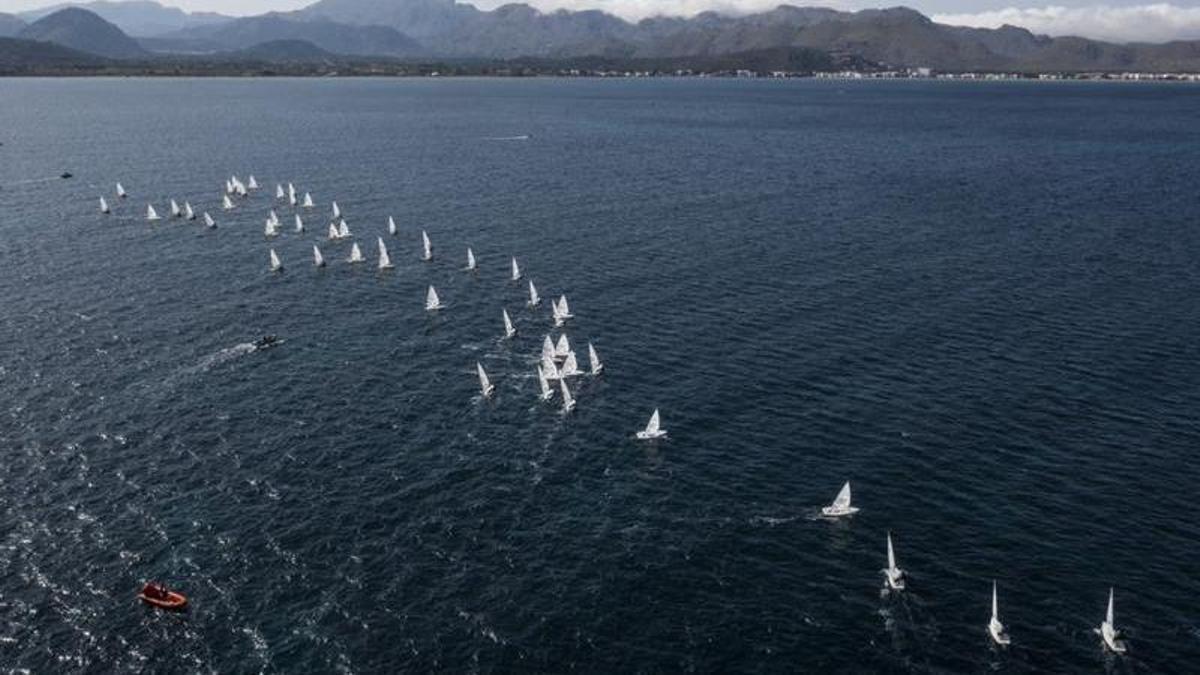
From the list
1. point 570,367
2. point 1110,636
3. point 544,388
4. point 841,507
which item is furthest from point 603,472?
point 1110,636

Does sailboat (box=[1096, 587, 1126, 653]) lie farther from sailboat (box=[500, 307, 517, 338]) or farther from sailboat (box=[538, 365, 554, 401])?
sailboat (box=[500, 307, 517, 338])

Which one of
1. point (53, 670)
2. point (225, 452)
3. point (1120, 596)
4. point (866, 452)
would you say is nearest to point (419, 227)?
point (225, 452)

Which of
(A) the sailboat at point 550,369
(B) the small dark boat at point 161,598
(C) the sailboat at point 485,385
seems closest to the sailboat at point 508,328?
(A) the sailboat at point 550,369

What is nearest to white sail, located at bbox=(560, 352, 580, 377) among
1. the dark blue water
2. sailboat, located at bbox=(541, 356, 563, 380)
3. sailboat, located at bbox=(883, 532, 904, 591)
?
sailboat, located at bbox=(541, 356, 563, 380)

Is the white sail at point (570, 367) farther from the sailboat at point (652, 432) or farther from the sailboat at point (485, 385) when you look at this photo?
the sailboat at point (652, 432)

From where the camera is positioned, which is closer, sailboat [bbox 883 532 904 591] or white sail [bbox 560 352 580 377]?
sailboat [bbox 883 532 904 591]

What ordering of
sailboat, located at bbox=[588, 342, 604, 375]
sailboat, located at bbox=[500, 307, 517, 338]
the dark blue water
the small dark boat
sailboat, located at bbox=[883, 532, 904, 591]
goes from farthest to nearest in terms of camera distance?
sailboat, located at bbox=[500, 307, 517, 338]
sailboat, located at bbox=[588, 342, 604, 375]
sailboat, located at bbox=[883, 532, 904, 591]
the small dark boat
the dark blue water

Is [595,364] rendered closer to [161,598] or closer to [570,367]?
[570,367]

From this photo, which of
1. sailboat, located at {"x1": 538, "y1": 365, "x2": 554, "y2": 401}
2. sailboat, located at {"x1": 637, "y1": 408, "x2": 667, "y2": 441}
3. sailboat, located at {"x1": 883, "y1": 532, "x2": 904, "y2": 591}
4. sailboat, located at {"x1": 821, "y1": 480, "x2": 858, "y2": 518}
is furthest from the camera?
sailboat, located at {"x1": 538, "y1": 365, "x2": 554, "y2": 401}

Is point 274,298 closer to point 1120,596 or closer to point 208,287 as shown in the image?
point 208,287
